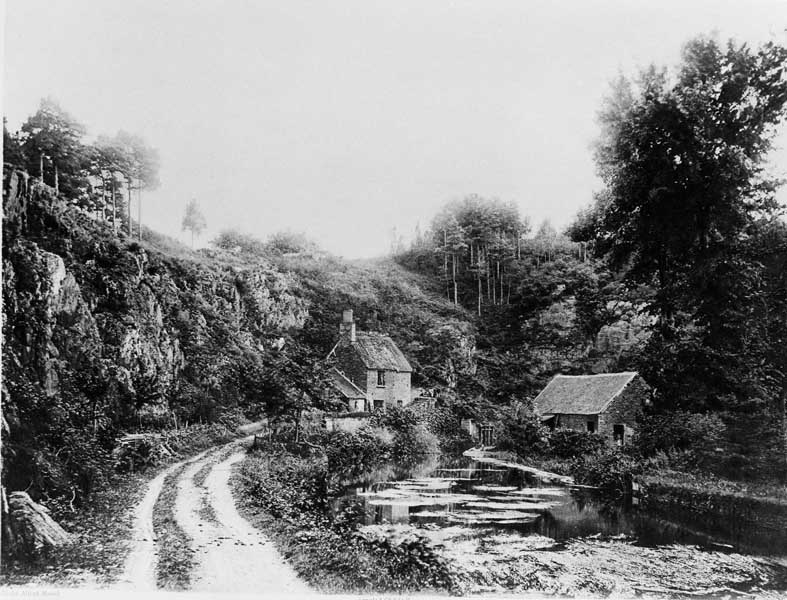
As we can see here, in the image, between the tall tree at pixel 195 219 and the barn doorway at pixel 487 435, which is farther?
the barn doorway at pixel 487 435

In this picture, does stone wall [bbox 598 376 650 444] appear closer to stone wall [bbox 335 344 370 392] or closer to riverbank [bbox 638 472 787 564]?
riverbank [bbox 638 472 787 564]

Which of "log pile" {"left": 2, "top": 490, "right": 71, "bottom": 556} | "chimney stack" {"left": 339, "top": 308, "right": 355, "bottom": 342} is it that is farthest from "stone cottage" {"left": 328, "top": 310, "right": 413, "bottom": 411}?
"log pile" {"left": 2, "top": 490, "right": 71, "bottom": 556}

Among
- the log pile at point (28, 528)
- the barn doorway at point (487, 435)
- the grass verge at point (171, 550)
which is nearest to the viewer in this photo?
the grass verge at point (171, 550)

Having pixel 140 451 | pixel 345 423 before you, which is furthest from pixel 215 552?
pixel 345 423

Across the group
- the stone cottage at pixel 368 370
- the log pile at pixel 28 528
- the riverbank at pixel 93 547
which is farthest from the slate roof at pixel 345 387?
the log pile at pixel 28 528

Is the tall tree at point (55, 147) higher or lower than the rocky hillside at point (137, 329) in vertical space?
higher

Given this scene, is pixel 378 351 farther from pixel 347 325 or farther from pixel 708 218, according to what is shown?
pixel 708 218

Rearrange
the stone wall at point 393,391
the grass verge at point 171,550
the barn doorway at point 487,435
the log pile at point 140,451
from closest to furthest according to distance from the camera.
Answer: the grass verge at point 171,550, the log pile at point 140,451, the stone wall at point 393,391, the barn doorway at point 487,435

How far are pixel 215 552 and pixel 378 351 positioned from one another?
2191 mm

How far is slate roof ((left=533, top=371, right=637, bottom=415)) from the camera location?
523 centimetres

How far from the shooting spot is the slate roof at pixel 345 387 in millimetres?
5012

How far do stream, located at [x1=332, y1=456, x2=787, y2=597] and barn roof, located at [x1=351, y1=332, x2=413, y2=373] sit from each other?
1.13m

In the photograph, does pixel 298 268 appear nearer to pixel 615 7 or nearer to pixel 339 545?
pixel 339 545

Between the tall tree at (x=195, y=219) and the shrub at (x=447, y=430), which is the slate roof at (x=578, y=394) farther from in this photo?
the tall tree at (x=195, y=219)
